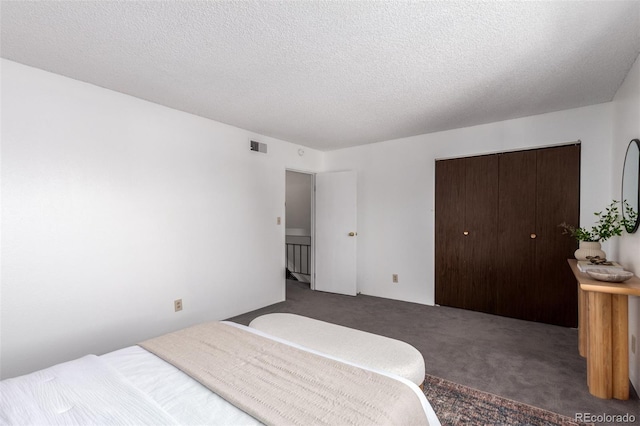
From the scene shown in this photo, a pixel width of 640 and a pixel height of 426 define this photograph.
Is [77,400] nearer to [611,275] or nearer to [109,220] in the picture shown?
[109,220]

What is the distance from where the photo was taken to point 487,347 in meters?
2.81

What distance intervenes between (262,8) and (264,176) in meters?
2.59

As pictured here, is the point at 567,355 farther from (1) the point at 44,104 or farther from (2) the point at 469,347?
(1) the point at 44,104

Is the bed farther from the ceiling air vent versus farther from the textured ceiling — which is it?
the ceiling air vent

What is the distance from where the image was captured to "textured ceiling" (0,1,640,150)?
1.68 m

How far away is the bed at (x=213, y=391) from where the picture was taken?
1.08 meters

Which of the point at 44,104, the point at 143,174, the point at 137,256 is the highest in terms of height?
the point at 44,104

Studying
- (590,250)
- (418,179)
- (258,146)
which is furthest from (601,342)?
(258,146)

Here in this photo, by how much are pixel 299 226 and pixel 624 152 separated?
483 centimetres

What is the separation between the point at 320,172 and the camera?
17.0 ft

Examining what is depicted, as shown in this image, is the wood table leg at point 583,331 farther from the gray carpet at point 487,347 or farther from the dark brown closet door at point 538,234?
the dark brown closet door at point 538,234

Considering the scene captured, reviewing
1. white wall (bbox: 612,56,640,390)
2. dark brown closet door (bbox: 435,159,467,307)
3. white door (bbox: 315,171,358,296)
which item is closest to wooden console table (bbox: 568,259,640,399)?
white wall (bbox: 612,56,640,390)

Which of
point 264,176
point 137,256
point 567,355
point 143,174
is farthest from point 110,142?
point 567,355

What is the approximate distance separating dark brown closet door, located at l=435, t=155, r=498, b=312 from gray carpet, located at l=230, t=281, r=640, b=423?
245mm
